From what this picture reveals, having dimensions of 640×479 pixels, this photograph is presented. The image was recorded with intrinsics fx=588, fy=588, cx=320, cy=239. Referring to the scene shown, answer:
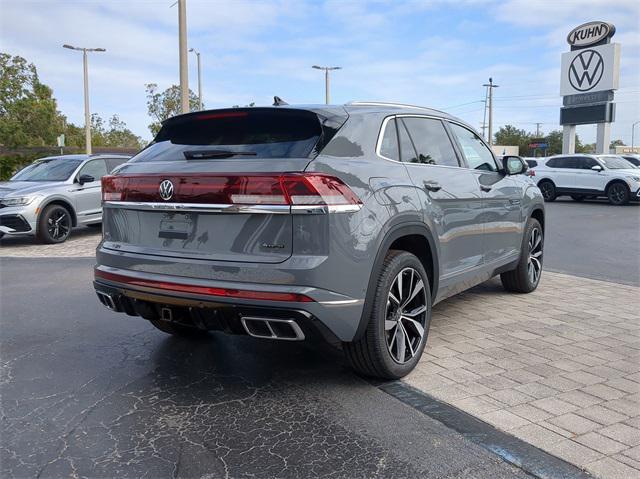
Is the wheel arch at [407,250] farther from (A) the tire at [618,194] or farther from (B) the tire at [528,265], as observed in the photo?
(A) the tire at [618,194]

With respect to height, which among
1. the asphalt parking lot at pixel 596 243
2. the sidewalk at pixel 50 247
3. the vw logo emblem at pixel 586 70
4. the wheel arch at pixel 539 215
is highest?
the vw logo emblem at pixel 586 70

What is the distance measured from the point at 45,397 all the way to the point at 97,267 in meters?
0.87

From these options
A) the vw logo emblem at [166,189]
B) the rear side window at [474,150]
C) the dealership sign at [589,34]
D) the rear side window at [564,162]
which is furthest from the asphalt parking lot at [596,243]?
the dealership sign at [589,34]

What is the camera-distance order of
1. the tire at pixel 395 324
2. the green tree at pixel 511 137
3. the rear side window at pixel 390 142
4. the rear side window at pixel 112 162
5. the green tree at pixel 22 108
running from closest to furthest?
the tire at pixel 395 324
the rear side window at pixel 390 142
the rear side window at pixel 112 162
the green tree at pixel 22 108
the green tree at pixel 511 137

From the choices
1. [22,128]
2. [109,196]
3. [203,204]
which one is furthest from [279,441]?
[22,128]

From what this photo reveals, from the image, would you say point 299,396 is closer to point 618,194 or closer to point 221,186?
point 221,186

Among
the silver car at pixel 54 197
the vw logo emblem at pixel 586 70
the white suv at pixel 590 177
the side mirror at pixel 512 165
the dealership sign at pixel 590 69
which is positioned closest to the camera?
the side mirror at pixel 512 165

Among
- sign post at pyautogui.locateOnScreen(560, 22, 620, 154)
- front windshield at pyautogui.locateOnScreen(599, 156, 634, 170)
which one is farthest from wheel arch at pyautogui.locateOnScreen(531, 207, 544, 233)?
sign post at pyautogui.locateOnScreen(560, 22, 620, 154)

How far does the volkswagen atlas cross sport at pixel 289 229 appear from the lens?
10.5 ft

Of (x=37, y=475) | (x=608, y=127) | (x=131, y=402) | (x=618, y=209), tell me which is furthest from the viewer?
(x=608, y=127)

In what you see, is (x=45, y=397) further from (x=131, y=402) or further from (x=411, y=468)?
(x=411, y=468)

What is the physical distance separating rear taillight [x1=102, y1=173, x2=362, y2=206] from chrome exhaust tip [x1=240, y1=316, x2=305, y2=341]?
2.10ft

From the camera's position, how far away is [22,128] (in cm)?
3731

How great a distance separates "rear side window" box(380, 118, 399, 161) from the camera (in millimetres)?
3902
